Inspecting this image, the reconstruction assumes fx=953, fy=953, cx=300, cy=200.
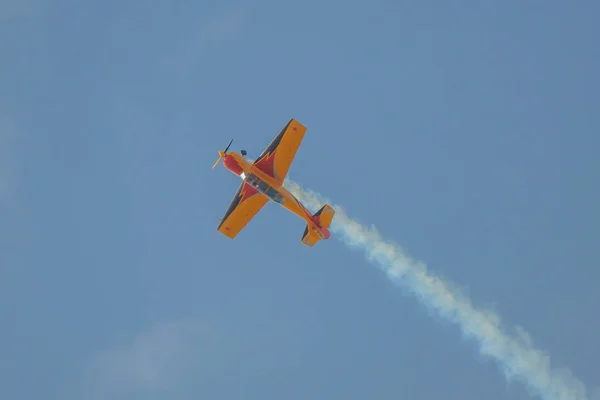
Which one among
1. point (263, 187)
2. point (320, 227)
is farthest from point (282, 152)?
point (320, 227)

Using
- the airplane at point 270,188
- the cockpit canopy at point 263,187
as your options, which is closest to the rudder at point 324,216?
the airplane at point 270,188

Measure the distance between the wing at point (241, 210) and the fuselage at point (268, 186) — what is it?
1073 millimetres

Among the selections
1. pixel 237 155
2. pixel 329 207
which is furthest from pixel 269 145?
pixel 329 207

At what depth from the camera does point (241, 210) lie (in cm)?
6688

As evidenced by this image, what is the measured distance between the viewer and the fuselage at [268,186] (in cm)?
6372

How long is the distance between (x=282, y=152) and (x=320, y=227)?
20.3ft

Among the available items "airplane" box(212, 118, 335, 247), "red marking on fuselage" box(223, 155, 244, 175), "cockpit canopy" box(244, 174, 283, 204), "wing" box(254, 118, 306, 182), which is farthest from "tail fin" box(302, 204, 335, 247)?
"red marking on fuselage" box(223, 155, 244, 175)

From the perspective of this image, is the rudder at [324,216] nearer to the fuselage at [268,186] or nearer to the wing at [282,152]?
the fuselage at [268,186]

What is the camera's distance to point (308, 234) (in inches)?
2606

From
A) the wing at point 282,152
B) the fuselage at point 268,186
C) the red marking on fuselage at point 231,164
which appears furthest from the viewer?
the fuselage at point 268,186

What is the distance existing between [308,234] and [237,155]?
761 cm

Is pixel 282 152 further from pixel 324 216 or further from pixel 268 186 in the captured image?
pixel 324 216

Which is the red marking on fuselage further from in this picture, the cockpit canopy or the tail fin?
the tail fin

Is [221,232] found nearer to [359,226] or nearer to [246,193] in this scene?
[246,193]
